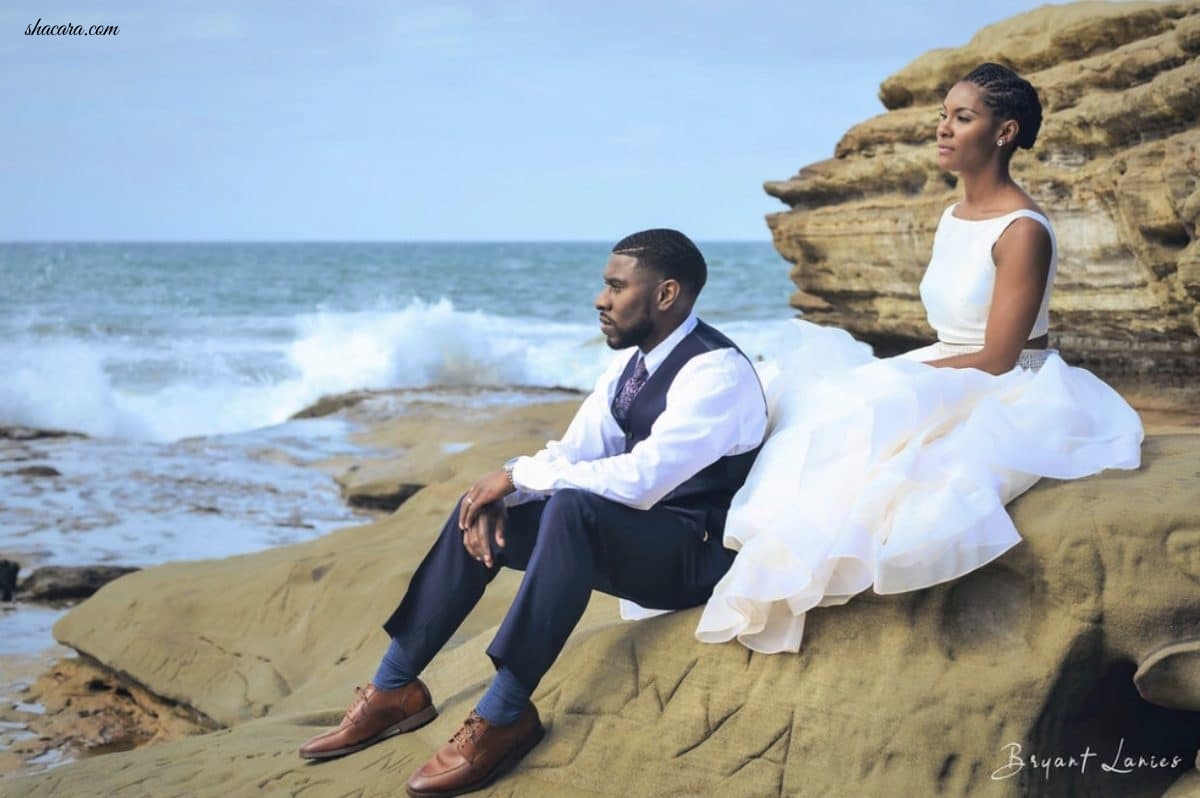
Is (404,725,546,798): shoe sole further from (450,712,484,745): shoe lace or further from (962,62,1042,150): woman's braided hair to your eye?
(962,62,1042,150): woman's braided hair

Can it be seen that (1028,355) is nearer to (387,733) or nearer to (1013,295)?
(1013,295)

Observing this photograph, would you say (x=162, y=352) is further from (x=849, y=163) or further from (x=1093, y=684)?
(x=1093, y=684)

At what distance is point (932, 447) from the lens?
346 cm

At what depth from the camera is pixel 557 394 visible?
55.1 feet

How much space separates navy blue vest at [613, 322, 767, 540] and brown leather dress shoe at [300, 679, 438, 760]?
98 cm

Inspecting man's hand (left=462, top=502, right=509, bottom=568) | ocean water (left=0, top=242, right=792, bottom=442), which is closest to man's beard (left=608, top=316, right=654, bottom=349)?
man's hand (left=462, top=502, right=509, bottom=568)

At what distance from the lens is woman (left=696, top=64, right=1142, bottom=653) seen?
332cm

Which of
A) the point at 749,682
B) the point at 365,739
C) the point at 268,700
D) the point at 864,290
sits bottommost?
the point at 268,700

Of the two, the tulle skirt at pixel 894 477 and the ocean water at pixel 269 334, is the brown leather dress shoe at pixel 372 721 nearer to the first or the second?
the tulle skirt at pixel 894 477

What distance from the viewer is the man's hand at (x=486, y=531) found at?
369 cm

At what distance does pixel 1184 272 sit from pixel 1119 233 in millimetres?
782

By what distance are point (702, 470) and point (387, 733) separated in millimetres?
1222

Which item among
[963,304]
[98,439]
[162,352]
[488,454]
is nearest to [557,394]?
[98,439]

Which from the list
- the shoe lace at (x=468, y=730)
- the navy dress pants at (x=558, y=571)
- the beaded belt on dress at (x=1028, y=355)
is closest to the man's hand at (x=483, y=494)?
the navy dress pants at (x=558, y=571)
